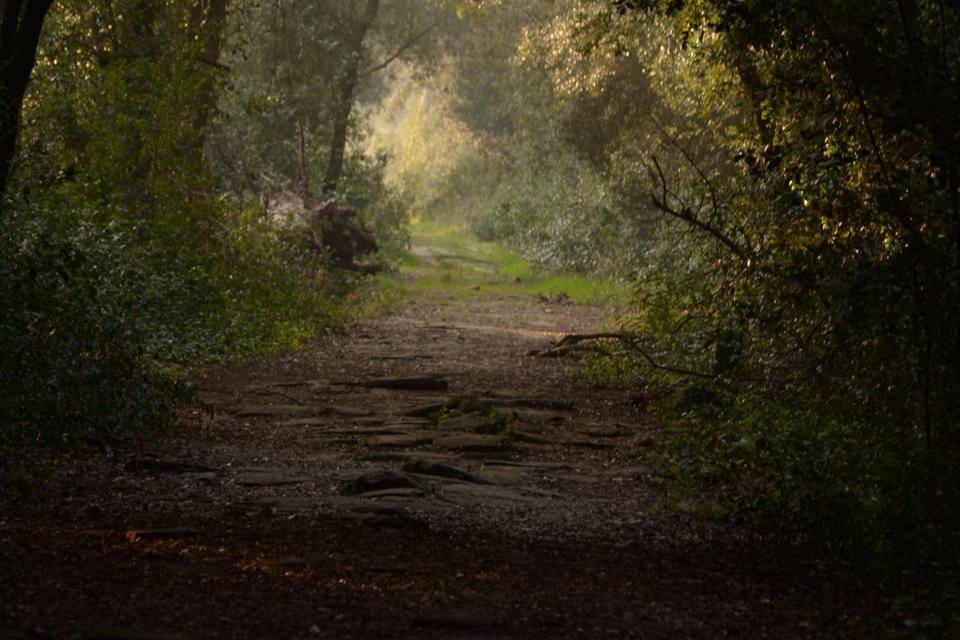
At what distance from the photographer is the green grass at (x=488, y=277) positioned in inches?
1118

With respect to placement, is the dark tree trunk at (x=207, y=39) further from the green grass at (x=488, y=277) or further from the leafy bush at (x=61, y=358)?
the green grass at (x=488, y=277)

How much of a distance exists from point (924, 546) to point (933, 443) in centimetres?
99

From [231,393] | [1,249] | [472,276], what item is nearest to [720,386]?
[231,393]

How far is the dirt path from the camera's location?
5055 mm

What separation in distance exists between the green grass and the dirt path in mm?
14746

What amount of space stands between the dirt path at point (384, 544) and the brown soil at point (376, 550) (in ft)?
0.05

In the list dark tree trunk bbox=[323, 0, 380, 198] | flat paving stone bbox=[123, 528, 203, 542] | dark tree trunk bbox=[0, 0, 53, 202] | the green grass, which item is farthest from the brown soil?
dark tree trunk bbox=[323, 0, 380, 198]

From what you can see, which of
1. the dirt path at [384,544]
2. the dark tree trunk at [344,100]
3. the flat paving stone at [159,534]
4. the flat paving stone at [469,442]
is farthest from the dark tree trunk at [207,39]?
the flat paving stone at [159,534]

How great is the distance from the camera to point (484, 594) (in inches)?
216

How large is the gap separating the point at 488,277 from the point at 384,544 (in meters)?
27.5

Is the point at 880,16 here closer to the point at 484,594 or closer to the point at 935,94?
the point at 935,94

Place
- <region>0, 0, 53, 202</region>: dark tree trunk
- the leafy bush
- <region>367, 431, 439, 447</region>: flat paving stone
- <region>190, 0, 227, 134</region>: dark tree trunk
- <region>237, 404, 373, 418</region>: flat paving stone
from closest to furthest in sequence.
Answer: the leafy bush, <region>0, 0, 53, 202</region>: dark tree trunk, <region>367, 431, 439, 447</region>: flat paving stone, <region>237, 404, 373, 418</region>: flat paving stone, <region>190, 0, 227, 134</region>: dark tree trunk

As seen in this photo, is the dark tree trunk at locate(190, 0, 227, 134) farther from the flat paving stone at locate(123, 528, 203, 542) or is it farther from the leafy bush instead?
the flat paving stone at locate(123, 528, 203, 542)

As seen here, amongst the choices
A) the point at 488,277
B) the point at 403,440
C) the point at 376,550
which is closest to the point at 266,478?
the point at 403,440
